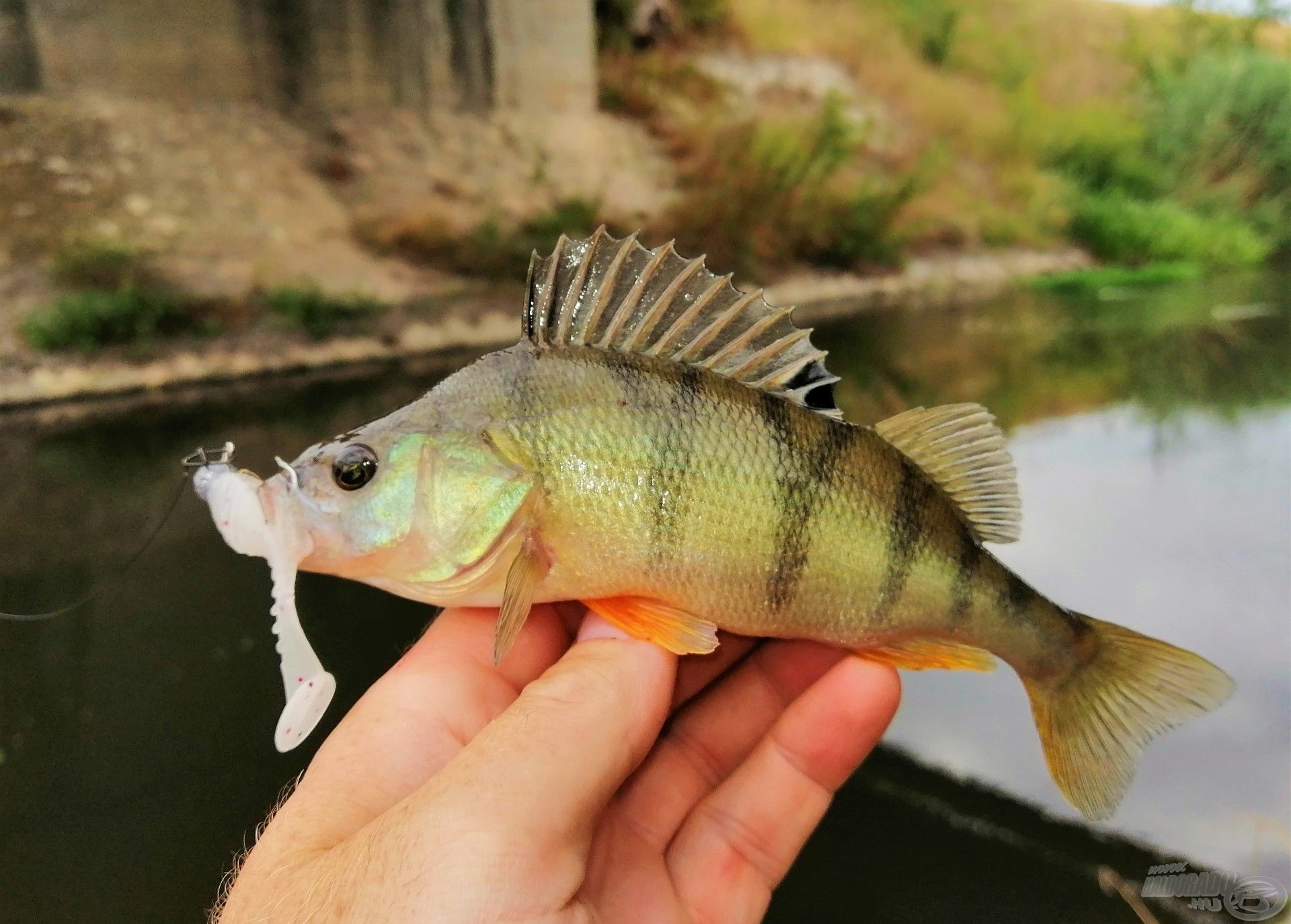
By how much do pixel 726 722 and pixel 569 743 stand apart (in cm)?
58

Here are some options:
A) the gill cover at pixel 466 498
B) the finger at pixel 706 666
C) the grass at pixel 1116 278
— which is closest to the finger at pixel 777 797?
the finger at pixel 706 666

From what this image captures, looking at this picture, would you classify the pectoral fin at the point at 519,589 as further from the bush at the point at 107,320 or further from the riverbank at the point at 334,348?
the bush at the point at 107,320

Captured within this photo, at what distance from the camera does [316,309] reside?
2.87m

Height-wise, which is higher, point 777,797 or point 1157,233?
point 1157,233

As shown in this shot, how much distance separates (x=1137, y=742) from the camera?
1136mm

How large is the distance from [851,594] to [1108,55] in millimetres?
6600

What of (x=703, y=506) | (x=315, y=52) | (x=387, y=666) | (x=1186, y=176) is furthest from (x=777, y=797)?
(x=1186, y=176)

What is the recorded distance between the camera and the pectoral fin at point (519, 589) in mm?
978

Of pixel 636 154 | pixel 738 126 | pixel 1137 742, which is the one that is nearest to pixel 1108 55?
pixel 738 126

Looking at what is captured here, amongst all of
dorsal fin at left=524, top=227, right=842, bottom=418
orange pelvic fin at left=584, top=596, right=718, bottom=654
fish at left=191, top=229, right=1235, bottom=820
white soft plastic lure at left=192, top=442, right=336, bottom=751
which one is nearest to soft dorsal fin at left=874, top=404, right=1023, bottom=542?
fish at left=191, top=229, right=1235, bottom=820

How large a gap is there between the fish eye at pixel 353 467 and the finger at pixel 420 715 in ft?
1.03

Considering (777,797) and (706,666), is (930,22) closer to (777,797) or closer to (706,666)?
(706,666)

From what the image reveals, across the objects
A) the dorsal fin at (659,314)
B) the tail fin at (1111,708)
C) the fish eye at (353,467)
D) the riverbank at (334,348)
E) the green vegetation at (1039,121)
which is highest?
the green vegetation at (1039,121)

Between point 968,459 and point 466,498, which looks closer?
point 466,498
